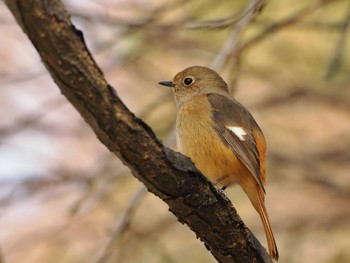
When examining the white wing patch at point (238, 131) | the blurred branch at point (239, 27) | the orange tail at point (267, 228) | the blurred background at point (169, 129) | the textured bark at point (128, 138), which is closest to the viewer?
the textured bark at point (128, 138)

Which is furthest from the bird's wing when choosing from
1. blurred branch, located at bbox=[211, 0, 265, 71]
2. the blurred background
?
the blurred background

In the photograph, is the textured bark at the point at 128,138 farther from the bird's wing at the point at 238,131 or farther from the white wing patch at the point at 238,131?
the white wing patch at the point at 238,131

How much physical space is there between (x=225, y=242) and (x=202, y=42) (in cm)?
492

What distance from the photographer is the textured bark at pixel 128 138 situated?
2275 mm

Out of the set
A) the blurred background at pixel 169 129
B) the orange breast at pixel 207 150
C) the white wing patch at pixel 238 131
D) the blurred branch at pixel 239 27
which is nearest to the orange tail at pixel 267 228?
the orange breast at pixel 207 150

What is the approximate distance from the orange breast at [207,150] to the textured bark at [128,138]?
104 centimetres

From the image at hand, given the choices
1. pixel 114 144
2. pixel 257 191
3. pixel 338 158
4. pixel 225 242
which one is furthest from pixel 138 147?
pixel 338 158

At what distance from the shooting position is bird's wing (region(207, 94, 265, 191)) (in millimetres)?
4152

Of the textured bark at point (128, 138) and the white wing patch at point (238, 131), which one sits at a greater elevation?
the white wing patch at point (238, 131)

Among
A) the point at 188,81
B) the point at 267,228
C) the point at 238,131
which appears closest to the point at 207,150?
the point at 238,131

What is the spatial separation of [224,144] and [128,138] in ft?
5.84

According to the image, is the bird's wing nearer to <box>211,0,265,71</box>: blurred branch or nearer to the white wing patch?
the white wing patch

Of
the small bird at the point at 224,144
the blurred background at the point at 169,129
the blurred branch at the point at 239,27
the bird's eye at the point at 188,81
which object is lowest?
the small bird at the point at 224,144

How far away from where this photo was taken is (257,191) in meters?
4.17
